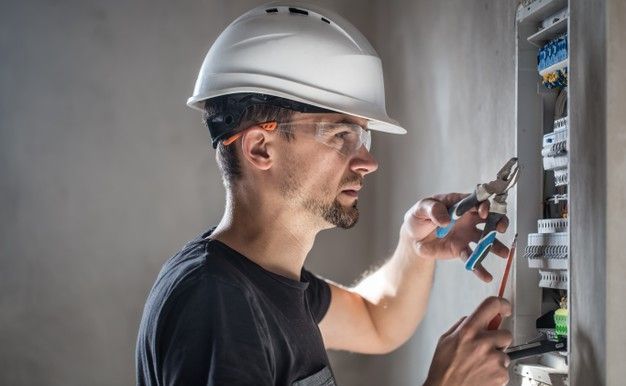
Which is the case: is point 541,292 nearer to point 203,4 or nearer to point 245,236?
point 245,236

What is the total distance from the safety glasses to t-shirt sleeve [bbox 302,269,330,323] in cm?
42

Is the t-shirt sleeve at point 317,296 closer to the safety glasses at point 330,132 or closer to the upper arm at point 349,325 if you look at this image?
the upper arm at point 349,325

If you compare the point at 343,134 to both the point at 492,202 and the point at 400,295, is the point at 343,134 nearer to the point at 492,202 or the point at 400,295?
the point at 492,202

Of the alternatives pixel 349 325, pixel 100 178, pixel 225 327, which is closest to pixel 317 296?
pixel 349 325

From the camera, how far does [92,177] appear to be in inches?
134

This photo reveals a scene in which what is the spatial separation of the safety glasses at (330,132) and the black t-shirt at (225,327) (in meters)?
0.29

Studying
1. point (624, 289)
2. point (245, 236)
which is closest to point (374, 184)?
point (245, 236)

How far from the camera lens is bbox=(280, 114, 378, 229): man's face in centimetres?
156

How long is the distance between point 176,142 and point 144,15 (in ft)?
2.09

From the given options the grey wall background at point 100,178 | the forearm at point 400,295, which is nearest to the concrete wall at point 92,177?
the grey wall background at point 100,178

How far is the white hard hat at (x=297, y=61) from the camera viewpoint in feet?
5.11

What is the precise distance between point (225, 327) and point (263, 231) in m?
0.33

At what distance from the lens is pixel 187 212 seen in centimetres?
346

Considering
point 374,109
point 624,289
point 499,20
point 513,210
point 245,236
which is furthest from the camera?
point 499,20
